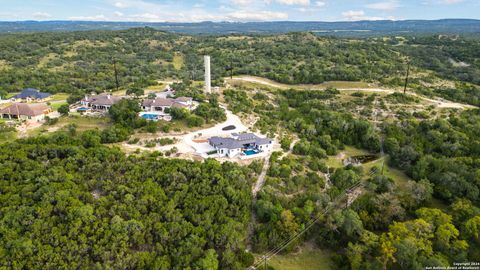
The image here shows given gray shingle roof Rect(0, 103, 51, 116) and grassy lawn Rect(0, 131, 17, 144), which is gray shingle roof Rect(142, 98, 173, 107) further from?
grassy lawn Rect(0, 131, 17, 144)

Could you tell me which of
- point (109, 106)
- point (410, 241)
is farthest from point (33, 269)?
point (109, 106)

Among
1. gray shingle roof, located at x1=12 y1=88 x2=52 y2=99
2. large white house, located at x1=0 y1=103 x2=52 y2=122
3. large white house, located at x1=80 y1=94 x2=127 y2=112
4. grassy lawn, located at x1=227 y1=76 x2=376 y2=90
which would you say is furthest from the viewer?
grassy lawn, located at x1=227 y1=76 x2=376 y2=90

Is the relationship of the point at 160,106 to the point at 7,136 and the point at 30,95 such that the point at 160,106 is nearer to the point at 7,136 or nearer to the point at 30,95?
the point at 7,136

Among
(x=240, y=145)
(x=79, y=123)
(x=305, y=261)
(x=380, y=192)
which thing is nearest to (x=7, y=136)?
(x=79, y=123)

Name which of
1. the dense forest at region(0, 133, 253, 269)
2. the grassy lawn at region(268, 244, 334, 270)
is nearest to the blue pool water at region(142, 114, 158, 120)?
the dense forest at region(0, 133, 253, 269)

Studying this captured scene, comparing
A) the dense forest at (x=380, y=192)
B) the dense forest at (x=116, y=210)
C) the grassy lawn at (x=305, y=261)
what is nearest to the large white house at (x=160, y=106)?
the dense forest at (x=380, y=192)

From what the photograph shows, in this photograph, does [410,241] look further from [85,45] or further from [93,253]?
[85,45]
